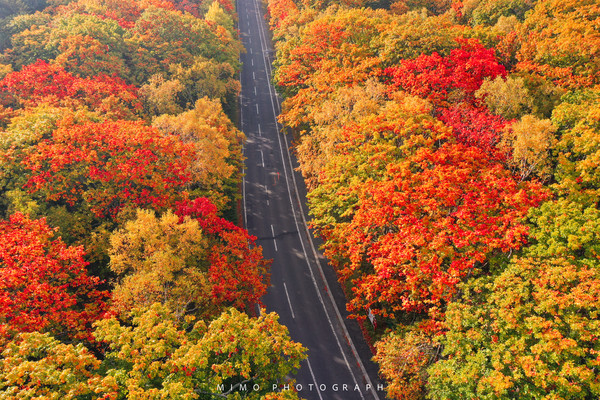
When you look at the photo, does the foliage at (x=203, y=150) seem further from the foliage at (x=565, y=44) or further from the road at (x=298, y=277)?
the foliage at (x=565, y=44)

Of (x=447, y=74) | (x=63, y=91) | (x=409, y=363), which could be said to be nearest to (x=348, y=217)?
(x=409, y=363)

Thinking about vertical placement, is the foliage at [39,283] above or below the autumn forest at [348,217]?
below

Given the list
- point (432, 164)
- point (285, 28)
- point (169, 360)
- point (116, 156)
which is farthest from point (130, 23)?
point (169, 360)

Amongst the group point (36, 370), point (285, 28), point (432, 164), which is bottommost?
point (36, 370)

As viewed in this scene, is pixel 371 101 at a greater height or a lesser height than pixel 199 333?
greater

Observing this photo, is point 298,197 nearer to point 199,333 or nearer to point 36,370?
point 199,333

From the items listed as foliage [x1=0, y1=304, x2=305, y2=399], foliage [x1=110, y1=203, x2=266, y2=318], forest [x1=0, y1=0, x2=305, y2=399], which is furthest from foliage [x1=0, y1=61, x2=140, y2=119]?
foliage [x1=0, y1=304, x2=305, y2=399]

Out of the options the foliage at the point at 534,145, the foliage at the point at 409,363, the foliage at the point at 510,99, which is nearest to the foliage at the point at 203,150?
the foliage at the point at 409,363
